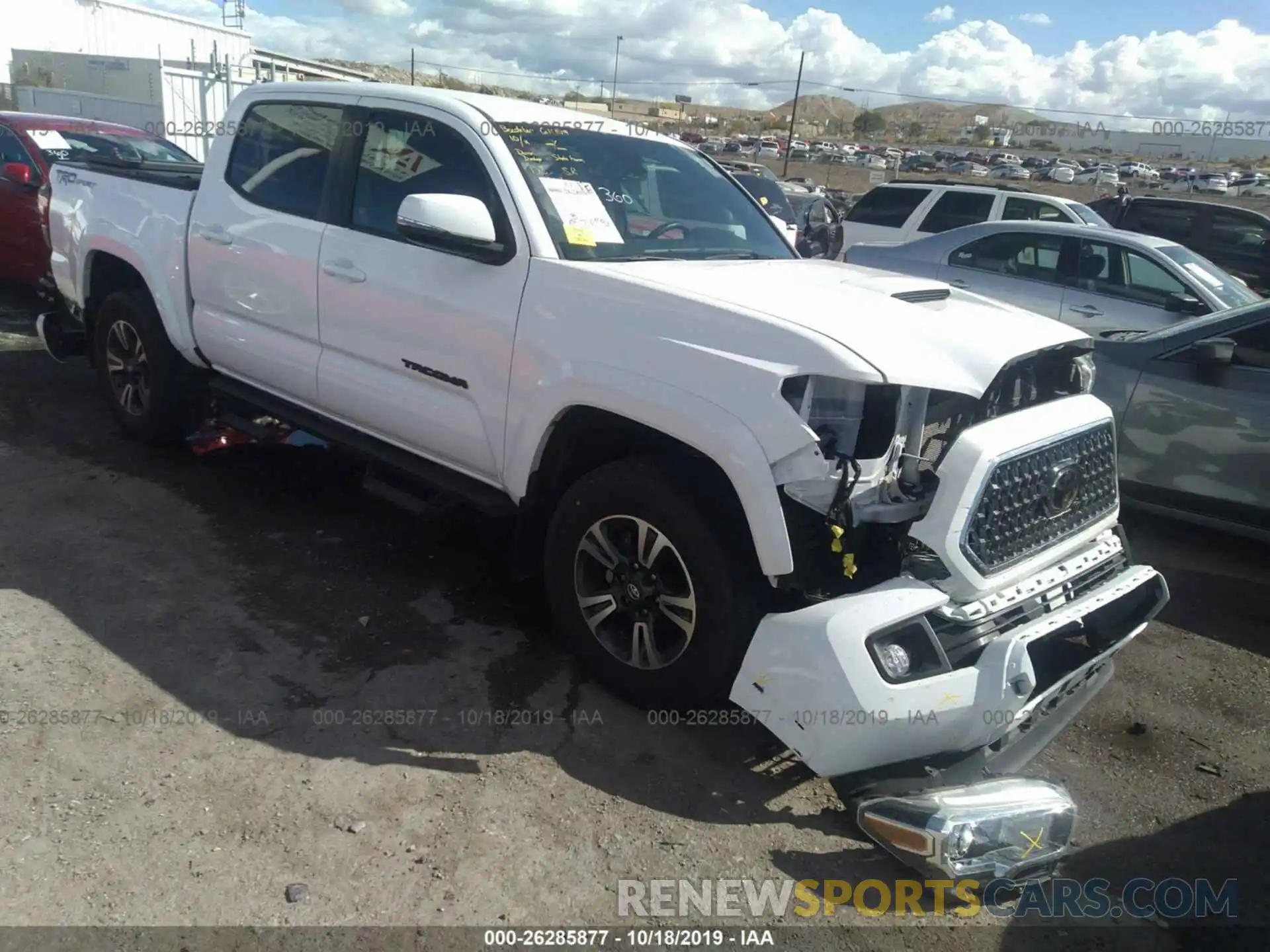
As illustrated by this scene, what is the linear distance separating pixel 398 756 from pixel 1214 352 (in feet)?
14.3

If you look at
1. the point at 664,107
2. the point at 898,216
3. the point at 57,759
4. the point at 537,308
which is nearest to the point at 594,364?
the point at 537,308

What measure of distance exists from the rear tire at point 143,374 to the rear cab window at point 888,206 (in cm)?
893

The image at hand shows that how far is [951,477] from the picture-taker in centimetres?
283

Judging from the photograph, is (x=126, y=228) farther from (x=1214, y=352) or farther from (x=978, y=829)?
(x=1214, y=352)

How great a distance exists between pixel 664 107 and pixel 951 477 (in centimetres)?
9378

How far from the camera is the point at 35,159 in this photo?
8961 mm

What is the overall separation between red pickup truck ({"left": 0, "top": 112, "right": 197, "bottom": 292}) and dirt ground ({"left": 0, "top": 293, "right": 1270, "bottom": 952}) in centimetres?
477

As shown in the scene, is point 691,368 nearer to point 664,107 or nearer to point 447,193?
point 447,193

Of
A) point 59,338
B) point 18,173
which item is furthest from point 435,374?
point 18,173

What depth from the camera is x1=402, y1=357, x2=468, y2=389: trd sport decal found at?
12.4 feet

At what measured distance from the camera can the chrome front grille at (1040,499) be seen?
2.90 metres

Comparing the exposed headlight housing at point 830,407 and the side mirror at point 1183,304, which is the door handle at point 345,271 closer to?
the exposed headlight housing at point 830,407

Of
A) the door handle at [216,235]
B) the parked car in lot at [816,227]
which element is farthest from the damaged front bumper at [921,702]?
the parked car in lot at [816,227]

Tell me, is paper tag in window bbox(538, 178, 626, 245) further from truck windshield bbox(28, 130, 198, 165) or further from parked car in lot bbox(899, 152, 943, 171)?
parked car in lot bbox(899, 152, 943, 171)
